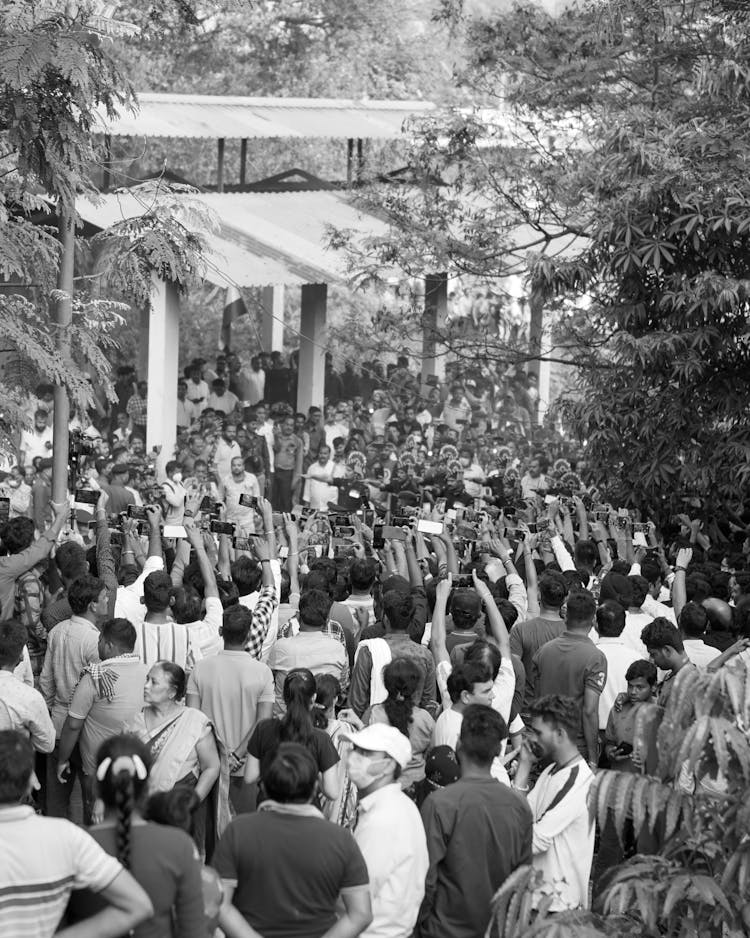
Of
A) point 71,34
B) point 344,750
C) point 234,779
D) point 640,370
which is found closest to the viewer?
point 344,750

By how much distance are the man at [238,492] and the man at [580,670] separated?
7.06 m

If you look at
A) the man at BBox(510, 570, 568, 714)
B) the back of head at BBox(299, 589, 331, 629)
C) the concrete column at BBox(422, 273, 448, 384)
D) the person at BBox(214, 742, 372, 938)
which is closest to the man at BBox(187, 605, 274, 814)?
the back of head at BBox(299, 589, 331, 629)

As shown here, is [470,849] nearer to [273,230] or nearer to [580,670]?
[580,670]

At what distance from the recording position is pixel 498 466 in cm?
1806

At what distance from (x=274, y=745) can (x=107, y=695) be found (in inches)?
49.6

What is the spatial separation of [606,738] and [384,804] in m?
2.82

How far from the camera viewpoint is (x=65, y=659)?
7449 millimetres

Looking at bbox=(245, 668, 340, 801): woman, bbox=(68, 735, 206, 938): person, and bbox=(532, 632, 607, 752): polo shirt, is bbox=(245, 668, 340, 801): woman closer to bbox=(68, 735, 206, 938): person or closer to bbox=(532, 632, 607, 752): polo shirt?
bbox=(68, 735, 206, 938): person

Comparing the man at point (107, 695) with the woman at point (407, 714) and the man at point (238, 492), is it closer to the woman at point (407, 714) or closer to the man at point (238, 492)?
the woman at point (407, 714)

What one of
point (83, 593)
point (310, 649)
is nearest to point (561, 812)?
point (310, 649)

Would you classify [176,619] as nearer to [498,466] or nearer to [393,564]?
[393,564]

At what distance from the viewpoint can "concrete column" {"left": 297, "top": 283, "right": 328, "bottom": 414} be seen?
71.9 feet

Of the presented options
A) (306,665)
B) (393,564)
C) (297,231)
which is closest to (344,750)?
(306,665)

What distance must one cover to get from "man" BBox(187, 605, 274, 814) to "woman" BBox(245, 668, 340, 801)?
604mm
